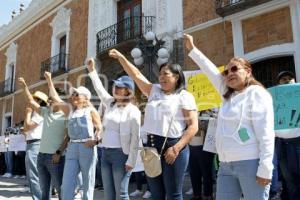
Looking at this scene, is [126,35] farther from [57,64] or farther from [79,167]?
[79,167]

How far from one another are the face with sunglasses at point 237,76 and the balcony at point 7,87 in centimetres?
1986

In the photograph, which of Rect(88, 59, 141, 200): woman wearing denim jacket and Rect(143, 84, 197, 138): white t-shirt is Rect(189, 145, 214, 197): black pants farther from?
Rect(143, 84, 197, 138): white t-shirt

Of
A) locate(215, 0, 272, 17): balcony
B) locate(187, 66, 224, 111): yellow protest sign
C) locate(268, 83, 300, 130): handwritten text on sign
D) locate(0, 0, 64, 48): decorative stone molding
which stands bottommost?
locate(268, 83, 300, 130): handwritten text on sign

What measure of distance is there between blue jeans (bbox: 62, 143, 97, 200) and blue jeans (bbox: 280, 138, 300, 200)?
2.43m

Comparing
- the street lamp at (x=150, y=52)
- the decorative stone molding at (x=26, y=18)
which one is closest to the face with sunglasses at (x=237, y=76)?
the street lamp at (x=150, y=52)

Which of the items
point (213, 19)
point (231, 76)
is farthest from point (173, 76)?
point (213, 19)

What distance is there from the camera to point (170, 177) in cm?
312

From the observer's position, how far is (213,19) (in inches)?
398

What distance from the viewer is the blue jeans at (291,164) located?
15.1 feet

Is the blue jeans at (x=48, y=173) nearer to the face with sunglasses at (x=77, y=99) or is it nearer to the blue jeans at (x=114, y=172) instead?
the face with sunglasses at (x=77, y=99)

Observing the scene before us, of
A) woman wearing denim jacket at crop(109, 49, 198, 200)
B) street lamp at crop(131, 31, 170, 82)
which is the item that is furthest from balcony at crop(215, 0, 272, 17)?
woman wearing denim jacket at crop(109, 49, 198, 200)

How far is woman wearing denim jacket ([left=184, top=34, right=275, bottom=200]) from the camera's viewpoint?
8.23 ft

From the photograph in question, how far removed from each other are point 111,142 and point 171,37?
784 cm

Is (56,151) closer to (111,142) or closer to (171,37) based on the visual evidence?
(111,142)
